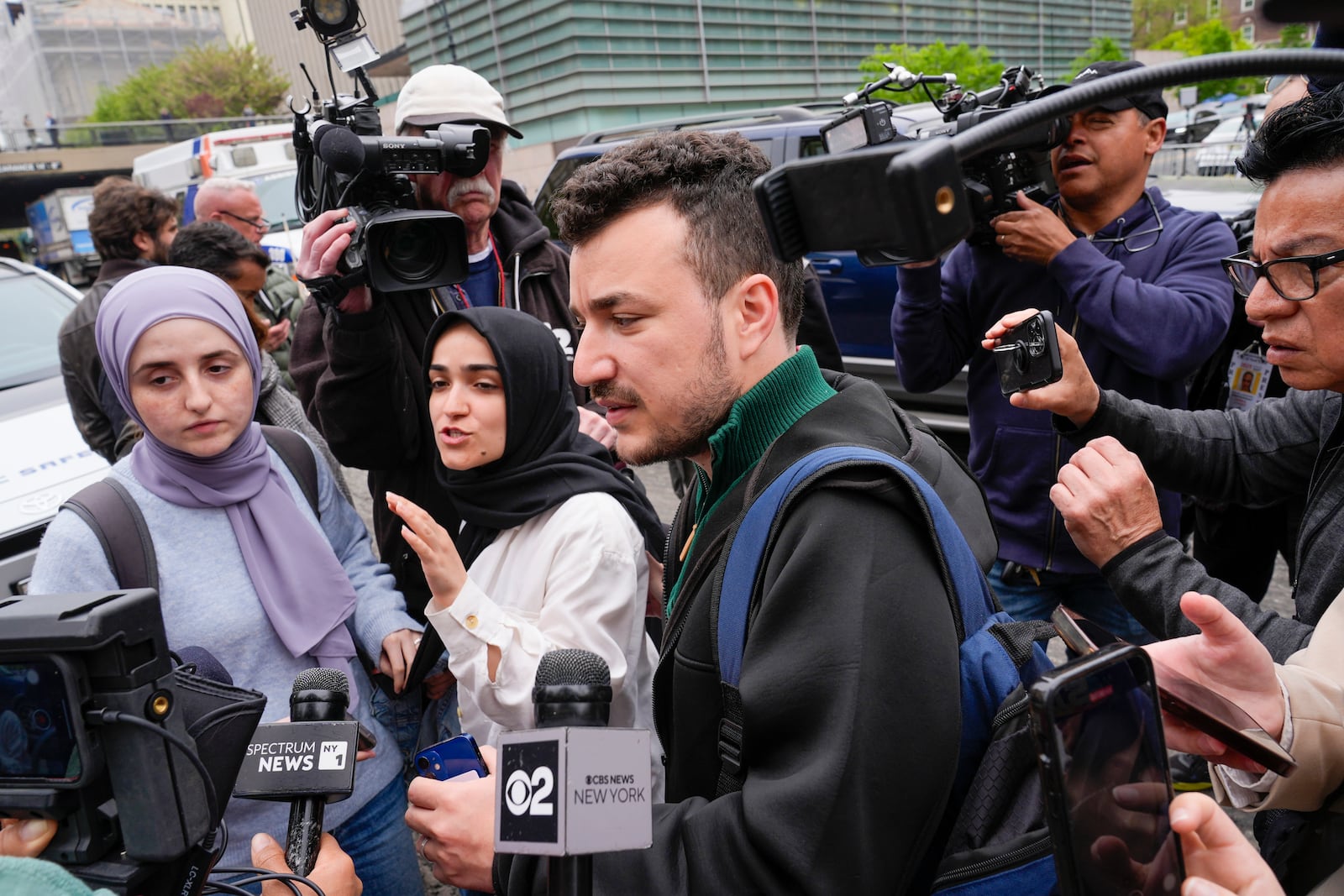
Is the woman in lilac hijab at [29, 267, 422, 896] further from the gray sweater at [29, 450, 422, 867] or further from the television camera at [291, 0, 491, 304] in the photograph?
the television camera at [291, 0, 491, 304]

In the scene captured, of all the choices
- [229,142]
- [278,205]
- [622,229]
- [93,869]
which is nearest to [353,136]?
[622,229]

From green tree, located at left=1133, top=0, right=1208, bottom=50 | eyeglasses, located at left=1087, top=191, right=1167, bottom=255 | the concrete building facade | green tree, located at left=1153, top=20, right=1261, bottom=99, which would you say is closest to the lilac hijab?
eyeglasses, located at left=1087, top=191, right=1167, bottom=255

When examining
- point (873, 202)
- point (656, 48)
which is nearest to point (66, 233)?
Result: point (656, 48)

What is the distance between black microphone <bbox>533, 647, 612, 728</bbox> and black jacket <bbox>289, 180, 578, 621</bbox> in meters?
1.55

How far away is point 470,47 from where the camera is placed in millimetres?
20656

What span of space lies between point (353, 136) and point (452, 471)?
94cm

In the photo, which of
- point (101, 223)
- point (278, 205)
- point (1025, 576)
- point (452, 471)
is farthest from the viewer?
point (278, 205)

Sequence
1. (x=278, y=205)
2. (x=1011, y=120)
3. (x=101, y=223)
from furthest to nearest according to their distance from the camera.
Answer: (x=278, y=205) < (x=101, y=223) < (x=1011, y=120)

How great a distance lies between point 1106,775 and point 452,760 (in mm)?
1040

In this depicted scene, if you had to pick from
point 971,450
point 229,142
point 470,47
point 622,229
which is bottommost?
point 971,450

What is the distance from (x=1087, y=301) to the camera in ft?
8.03

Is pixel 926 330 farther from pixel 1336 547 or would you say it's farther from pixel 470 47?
pixel 470 47

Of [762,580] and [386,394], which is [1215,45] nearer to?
[386,394]

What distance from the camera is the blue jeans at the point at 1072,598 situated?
2582 mm
